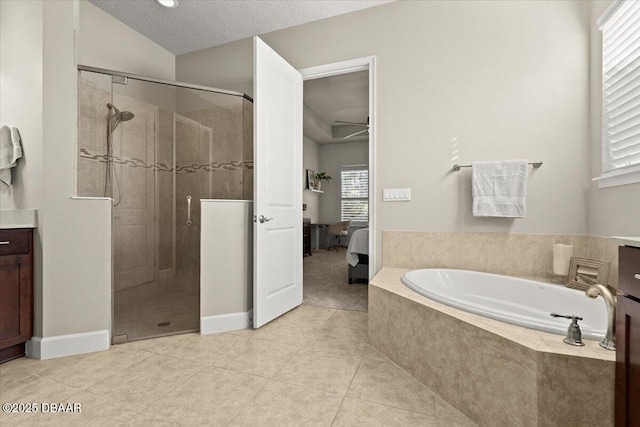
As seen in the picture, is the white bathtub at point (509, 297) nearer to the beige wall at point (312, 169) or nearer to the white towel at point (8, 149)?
the white towel at point (8, 149)

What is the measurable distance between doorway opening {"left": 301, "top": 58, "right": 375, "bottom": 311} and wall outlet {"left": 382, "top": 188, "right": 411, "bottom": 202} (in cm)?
14

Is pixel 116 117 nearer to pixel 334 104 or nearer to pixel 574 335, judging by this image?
pixel 574 335

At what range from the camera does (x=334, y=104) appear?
5586mm

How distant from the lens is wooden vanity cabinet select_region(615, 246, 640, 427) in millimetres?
885

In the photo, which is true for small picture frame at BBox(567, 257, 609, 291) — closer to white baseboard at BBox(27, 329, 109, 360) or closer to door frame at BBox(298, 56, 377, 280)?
door frame at BBox(298, 56, 377, 280)

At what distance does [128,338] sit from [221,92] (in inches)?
82.1

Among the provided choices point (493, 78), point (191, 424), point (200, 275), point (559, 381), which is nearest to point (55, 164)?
point (200, 275)

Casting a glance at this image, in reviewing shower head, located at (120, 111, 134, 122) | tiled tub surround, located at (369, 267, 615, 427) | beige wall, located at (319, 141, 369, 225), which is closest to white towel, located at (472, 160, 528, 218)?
tiled tub surround, located at (369, 267, 615, 427)

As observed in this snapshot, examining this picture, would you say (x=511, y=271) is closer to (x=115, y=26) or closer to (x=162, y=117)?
(x=162, y=117)

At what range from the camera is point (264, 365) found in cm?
181

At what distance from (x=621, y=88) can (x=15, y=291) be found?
12.8 ft

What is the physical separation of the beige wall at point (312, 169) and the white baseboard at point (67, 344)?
5.21m

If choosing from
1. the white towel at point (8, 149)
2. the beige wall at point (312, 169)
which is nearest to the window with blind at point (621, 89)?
the white towel at point (8, 149)

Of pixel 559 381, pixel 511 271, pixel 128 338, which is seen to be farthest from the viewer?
pixel 511 271
